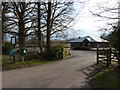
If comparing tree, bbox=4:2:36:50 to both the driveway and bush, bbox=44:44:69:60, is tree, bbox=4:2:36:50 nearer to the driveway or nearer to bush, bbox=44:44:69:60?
bush, bbox=44:44:69:60

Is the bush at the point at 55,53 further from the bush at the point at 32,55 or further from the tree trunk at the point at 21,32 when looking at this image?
the tree trunk at the point at 21,32

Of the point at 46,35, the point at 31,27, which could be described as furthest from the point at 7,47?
the point at 46,35

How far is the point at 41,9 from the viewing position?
756 inches

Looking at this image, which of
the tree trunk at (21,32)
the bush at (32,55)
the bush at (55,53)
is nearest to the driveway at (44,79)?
the bush at (32,55)

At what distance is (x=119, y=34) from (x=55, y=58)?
9.43 metres

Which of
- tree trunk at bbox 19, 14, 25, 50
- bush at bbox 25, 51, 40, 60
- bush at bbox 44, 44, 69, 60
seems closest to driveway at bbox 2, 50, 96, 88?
bush at bbox 25, 51, 40, 60

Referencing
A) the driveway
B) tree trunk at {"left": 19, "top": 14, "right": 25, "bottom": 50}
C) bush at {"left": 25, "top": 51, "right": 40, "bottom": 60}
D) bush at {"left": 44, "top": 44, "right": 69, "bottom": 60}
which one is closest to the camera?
the driveway

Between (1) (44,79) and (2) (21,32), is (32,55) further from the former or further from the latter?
(1) (44,79)

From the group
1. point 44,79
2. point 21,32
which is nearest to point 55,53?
point 21,32

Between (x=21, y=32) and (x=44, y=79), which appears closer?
(x=44, y=79)

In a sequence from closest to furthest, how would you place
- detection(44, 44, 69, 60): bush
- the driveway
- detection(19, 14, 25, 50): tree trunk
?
the driveway → detection(44, 44, 69, 60): bush → detection(19, 14, 25, 50): tree trunk

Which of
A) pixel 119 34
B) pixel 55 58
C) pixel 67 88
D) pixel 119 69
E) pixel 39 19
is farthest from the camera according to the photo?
pixel 39 19

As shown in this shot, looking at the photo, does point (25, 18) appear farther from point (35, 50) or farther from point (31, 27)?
point (35, 50)

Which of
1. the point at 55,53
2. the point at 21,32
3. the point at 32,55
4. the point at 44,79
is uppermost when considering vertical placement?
the point at 21,32
